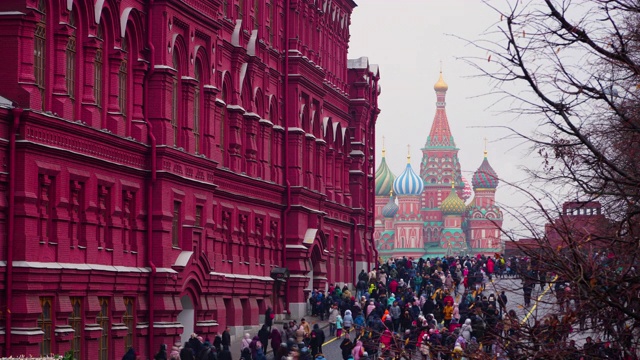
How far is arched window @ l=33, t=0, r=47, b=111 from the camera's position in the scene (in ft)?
99.9

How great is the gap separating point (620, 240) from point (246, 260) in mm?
34038

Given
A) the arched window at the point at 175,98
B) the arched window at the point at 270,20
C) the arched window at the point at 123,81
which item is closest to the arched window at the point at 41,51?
the arched window at the point at 123,81

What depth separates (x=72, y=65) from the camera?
32.3m

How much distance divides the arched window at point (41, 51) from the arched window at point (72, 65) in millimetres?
920

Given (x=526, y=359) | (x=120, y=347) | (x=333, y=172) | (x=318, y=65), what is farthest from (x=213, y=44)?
(x=526, y=359)

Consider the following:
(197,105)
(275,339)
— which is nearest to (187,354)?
(275,339)

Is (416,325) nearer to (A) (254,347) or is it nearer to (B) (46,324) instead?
(A) (254,347)

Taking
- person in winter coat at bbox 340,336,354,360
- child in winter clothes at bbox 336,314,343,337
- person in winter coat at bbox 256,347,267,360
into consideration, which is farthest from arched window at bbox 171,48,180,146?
child in winter clothes at bbox 336,314,343,337

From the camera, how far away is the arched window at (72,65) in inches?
1257

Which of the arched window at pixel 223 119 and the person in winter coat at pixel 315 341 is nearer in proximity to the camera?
the person in winter coat at pixel 315 341

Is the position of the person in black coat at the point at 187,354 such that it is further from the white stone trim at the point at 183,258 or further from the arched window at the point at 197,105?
the arched window at the point at 197,105

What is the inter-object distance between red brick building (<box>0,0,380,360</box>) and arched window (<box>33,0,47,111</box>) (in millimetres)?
43

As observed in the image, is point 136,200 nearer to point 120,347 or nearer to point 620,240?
point 120,347

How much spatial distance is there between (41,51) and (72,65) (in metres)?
A: 1.55
